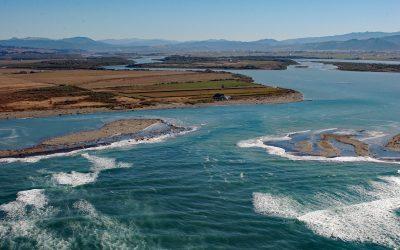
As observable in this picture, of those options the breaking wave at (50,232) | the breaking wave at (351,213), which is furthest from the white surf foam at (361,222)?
the breaking wave at (50,232)

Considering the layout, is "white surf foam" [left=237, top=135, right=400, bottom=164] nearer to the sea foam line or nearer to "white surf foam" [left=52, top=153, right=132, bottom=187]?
the sea foam line

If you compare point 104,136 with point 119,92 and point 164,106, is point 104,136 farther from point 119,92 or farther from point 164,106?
point 119,92

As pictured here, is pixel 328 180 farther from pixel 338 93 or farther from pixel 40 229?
pixel 338 93

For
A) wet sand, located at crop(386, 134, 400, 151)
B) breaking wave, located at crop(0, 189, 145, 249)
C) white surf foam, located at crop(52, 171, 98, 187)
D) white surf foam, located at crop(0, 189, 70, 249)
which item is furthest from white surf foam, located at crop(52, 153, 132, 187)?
wet sand, located at crop(386, 134, 400, 151)

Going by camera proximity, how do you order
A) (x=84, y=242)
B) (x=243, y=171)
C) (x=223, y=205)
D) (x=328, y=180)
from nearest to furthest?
(x=84, y=242) → (x=223, y=205) → (x=328, y=180) → (x=243, y=171)

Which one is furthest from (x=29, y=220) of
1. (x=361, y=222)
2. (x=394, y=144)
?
(x=394, y=144)

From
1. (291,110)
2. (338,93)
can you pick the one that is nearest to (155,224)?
(291,110)
